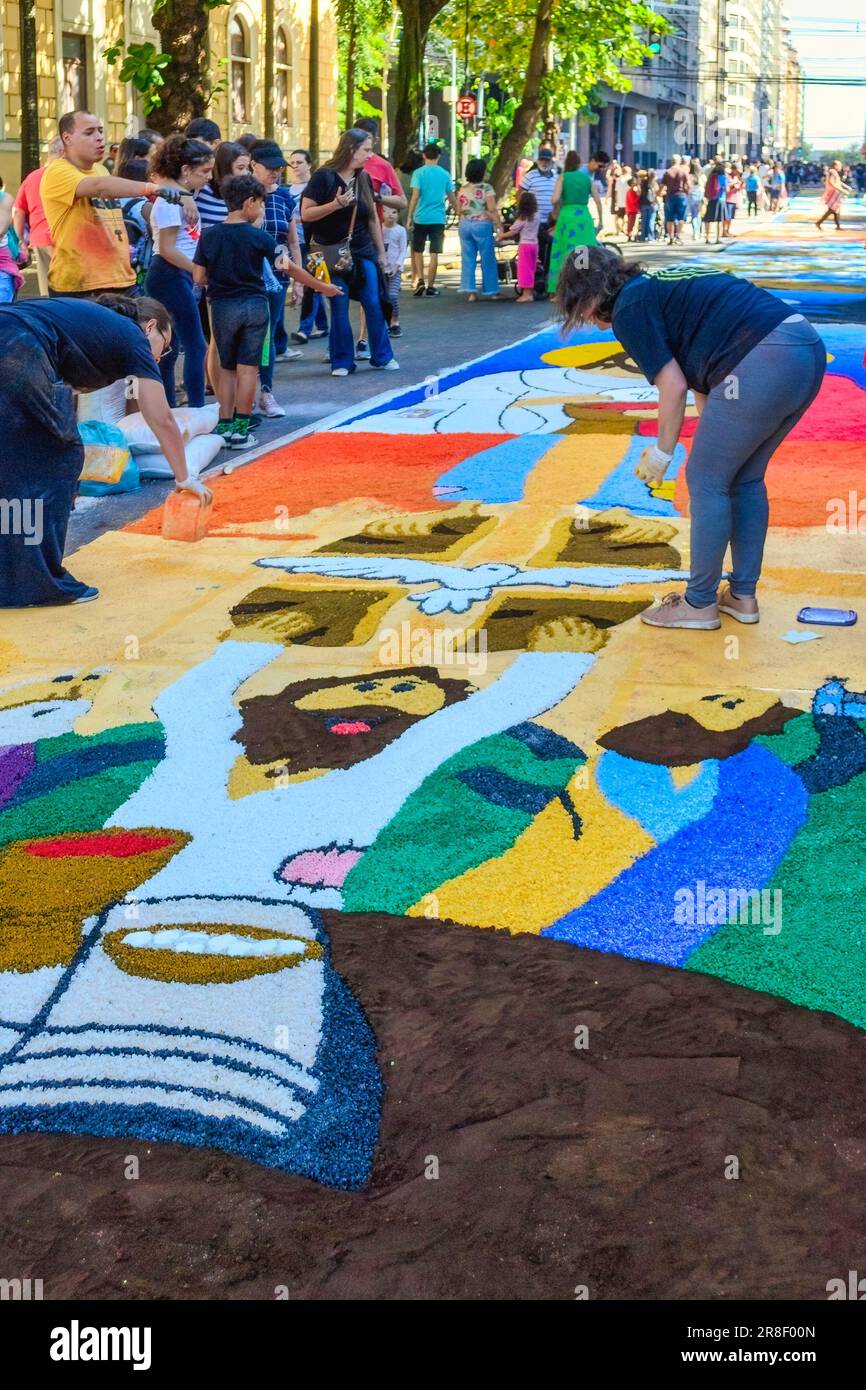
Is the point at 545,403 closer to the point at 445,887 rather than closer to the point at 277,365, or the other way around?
the point at 277,365

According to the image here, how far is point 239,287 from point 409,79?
56.9 ft

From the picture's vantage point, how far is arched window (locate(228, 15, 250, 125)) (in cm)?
2983

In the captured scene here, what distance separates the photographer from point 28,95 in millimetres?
17859

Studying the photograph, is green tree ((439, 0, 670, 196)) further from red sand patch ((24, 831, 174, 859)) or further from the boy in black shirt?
red sand patch ((24, 831, 174, 859))

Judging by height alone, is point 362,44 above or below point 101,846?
above

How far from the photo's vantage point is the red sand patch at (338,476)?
27.1 ft

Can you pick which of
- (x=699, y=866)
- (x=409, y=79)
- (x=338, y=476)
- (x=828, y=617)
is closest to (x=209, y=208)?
(x=338, y=476)

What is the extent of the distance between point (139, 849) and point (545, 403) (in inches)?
311

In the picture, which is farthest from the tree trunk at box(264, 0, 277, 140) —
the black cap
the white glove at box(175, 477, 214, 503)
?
the white glove at box(175, 477, 214, 503)

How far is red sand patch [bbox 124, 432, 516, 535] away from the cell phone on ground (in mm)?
2652

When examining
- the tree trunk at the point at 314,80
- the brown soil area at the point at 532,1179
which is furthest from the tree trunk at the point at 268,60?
the brown soil area at the point at 532,1179

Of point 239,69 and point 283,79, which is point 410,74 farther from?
point 283,79

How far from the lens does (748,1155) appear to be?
2842mm

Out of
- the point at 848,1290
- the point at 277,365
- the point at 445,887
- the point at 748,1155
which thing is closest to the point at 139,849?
the point at 445,887
